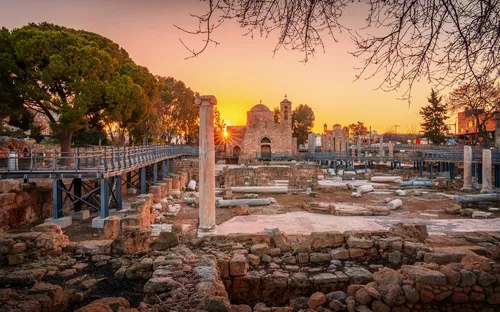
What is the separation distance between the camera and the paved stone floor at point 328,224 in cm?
1212

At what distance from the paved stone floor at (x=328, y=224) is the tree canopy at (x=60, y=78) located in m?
13.3

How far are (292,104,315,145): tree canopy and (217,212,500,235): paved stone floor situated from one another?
48.8m

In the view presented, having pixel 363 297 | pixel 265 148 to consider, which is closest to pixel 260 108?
pixel 265 148

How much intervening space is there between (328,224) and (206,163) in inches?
217

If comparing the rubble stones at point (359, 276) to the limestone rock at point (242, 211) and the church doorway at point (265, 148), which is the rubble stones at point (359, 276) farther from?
the church doorway at point (265, 148)

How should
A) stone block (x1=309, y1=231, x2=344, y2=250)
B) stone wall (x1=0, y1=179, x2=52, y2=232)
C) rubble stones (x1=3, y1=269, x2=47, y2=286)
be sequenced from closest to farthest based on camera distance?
rubble stones (x1=3, y1=269, x2=47, y2=286) → stone block (x1=309, y1=231, x2=344, y2=250) → stone wall (x1=0, y1=179, x2=52, y2=232)

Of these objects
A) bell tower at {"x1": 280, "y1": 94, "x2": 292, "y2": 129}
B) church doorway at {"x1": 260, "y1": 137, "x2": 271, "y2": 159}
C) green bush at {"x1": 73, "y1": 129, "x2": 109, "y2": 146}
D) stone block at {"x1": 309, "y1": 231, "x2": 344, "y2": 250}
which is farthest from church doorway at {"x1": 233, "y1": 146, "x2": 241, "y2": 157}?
stone block at {"x1": 309, "y1": 231, "x2": 344, "y2": 250}

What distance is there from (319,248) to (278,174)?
20.6 metres

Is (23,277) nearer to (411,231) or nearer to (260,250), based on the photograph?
(260,250)

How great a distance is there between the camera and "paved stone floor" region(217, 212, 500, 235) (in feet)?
39.8

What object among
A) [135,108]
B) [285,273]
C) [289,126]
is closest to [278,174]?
[135,108]

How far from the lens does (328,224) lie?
12.9 metres

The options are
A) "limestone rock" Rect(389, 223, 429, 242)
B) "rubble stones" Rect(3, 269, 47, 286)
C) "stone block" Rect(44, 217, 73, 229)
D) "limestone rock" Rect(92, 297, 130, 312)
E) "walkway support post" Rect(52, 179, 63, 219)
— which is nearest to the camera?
"limestone rock" Rect(92, 297, 130, 312)

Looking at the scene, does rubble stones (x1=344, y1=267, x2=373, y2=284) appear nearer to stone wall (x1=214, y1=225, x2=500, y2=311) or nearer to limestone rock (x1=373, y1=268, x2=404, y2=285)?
stone wall (x1=214, y1=225, x2=500, y2=311)
